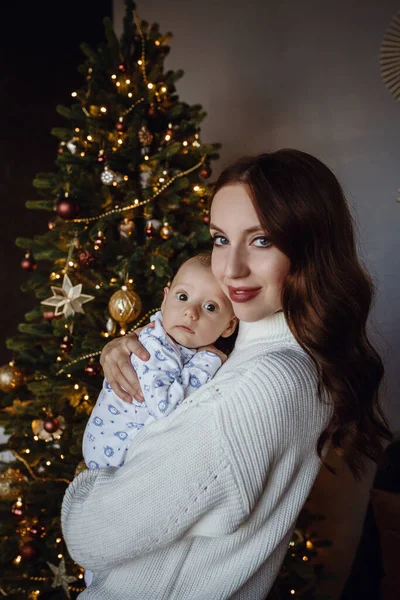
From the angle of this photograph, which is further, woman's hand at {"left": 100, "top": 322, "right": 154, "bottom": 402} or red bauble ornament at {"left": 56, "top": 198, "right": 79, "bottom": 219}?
red bauble ornament at {"left": 56, "top": 198, "right": 79, "bottom": 219}

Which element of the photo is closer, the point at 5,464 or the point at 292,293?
the point at 292,293

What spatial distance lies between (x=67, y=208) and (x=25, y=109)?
1444 millimetres

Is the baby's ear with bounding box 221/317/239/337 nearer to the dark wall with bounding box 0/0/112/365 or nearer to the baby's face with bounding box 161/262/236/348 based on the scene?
the baby's face with bounding box 161/262/236/348

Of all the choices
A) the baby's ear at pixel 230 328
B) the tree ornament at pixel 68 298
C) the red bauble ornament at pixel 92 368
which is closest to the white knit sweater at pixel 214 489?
the baby's ear at pixel 230 328

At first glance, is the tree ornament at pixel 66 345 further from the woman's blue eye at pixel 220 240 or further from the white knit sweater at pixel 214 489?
the woman's blue eye at pixel 220 240

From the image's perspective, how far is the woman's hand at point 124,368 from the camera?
1.24m

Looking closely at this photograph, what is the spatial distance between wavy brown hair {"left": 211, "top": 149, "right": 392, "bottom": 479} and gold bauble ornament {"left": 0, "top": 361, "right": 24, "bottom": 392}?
1361 millimetres

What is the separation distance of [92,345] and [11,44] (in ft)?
6.72

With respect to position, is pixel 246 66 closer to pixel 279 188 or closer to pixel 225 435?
pixel 279 188

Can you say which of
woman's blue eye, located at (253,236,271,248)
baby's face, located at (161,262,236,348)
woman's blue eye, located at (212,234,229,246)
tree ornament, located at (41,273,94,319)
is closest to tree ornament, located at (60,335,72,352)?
tree ornament, located at (41,273,94,319)

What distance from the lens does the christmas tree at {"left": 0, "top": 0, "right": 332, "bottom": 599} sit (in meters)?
1.98

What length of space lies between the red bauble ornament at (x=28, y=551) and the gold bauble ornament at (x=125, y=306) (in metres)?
0.99

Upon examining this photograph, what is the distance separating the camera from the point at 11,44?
114 inches

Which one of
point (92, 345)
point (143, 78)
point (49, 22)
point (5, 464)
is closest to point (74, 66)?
point (49, 22)
